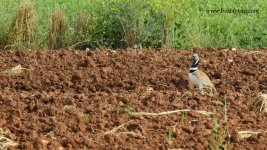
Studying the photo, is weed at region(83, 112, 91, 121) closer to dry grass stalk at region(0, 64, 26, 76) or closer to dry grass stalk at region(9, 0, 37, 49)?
dry grass stalk at region(0, 64, 26, 76)

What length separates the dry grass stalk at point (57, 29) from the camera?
39.1 ft

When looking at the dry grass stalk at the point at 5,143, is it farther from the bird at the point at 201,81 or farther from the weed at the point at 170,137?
the bird at the point at 201,81

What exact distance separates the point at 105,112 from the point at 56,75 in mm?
2995

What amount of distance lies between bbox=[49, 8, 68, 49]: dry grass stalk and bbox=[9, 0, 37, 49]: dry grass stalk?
25cm

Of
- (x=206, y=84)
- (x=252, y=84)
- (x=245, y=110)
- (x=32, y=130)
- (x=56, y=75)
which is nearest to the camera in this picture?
(x=32, y=130)

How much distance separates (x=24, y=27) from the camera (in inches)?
468

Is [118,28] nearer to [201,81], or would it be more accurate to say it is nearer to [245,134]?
[201,81]

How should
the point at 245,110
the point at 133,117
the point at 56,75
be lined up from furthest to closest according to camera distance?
the point at 56,75 < the point at 245,110 < the point at 133,117

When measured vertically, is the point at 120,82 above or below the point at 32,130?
below

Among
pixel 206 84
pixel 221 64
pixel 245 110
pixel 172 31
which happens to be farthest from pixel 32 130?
pixel 172 31

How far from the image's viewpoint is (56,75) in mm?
9328

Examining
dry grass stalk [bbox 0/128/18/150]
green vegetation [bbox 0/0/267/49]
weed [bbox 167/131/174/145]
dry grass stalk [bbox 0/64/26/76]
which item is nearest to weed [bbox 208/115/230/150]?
weed [bbox 167/131/174/145]

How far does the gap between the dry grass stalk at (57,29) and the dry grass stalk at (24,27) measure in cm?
25

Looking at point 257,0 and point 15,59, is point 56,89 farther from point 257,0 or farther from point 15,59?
point 257,0
